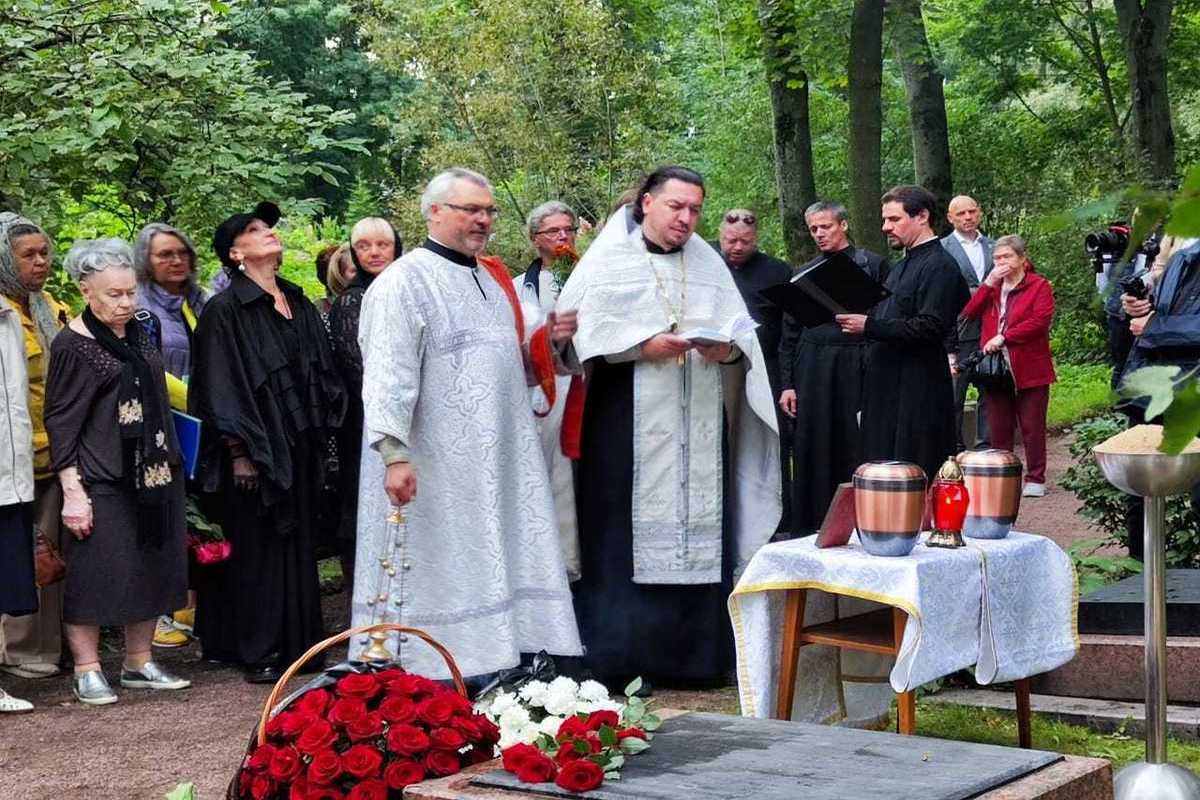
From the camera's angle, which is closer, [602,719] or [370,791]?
[370,791]

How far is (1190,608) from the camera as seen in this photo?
627 centimetres

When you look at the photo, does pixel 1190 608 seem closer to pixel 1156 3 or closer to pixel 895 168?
pixel 1156 3

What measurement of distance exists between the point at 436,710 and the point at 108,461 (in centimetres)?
327

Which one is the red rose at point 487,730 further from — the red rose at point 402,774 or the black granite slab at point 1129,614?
the black granite slab at point 1129,614

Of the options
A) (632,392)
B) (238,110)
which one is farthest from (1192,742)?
(238,110)

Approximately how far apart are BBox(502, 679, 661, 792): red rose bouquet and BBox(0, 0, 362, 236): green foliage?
16.5 feet

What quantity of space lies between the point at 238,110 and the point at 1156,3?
39.0 feet

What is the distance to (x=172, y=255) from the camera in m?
8.12

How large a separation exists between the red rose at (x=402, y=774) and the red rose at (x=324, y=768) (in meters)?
0.12

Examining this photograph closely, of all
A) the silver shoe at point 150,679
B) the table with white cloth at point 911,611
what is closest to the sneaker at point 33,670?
the silver shoe at point 150,679

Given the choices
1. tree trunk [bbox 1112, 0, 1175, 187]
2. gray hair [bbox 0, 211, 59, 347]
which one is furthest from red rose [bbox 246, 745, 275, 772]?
tree trunk [bbox 1112, 0, 1175, 187]

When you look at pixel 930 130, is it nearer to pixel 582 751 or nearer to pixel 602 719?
pixel 602 719

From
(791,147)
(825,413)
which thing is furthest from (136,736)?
(791,147)

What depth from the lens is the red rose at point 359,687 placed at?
418 cm
